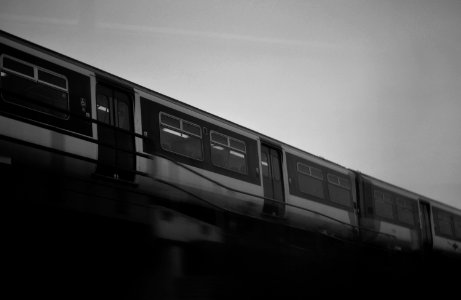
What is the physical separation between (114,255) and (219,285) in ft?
6.52

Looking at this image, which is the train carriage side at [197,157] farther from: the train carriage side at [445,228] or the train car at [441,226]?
the train carriage side at [445,228]

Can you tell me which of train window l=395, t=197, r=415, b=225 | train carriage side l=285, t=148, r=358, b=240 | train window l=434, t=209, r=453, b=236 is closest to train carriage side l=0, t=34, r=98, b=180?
train carriage side l=285, t=148, r=358, b=240

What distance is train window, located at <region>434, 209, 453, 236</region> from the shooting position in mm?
18141

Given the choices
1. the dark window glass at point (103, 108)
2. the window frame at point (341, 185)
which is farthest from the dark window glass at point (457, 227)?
the dark window glass at point (103, 108)

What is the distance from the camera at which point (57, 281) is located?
462cm

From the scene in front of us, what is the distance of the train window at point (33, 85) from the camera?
630 cm

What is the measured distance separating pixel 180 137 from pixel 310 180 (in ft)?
15.8

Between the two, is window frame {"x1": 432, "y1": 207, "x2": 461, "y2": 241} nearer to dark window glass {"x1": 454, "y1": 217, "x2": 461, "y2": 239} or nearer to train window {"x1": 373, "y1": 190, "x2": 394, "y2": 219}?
dark window glass {"x1": 454, "y1": 217, "x2": 461, "y2": 239}

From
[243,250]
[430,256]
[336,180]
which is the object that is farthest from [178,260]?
[430,256]

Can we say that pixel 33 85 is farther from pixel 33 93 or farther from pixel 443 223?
pixel 443 223

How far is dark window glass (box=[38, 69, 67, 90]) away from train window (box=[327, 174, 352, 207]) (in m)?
8.58

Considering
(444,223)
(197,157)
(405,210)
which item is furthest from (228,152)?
(444,223)

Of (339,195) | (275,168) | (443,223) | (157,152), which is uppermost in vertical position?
(275,168)

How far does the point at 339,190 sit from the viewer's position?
43.4ft
